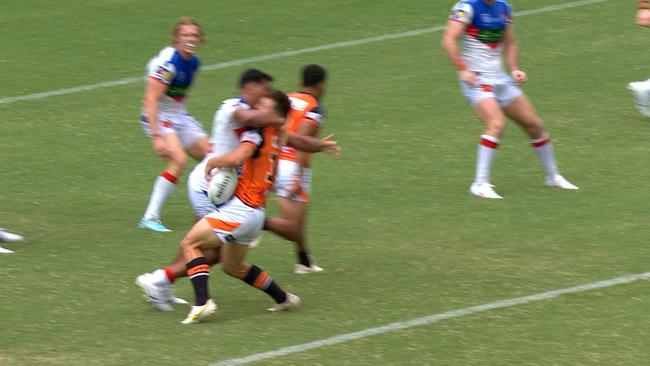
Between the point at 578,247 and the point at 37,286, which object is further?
the point at 578,247

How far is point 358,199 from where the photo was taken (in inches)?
529

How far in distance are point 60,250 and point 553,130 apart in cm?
635

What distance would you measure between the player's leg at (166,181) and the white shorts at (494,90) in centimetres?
289

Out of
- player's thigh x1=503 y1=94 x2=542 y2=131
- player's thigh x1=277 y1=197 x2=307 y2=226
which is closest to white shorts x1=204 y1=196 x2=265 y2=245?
player's thigh x1=277 y1=197 x2=307 y2=226

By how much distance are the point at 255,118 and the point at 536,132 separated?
4.76 meters

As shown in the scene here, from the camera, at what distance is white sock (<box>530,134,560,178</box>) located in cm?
1348

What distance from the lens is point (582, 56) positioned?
1886 cm

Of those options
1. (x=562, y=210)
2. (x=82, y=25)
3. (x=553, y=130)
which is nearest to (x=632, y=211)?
(x=562, y=210)

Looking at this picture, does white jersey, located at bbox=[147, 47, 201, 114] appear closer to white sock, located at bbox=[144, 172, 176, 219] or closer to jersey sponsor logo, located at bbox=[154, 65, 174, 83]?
jersey sponsor logo, located at bbox=[154, 65, 174, 83]

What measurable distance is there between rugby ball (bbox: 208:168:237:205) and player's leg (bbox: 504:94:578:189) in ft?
15.2

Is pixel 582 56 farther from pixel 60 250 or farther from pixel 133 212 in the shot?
pixel 60 250

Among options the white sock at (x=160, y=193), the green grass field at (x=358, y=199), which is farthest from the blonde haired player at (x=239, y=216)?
the white sock at (x=160, y=193)

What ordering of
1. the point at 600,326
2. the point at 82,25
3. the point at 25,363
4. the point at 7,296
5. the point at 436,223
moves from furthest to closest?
the point at 82,25 < the point at 436,223 < the point at 7,296 < the point at 600,326 < the point at 25,363

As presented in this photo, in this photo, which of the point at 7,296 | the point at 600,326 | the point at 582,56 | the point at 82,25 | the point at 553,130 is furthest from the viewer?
the point at 82,25
